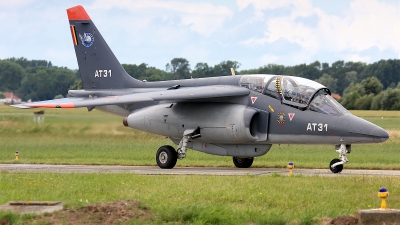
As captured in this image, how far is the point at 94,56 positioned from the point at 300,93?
871 centimetres

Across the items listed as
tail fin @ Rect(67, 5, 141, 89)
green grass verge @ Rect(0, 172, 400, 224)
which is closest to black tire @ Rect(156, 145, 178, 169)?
tail fin @ Rect(67, 5, 141, 89)

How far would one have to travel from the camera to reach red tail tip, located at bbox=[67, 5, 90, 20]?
83.6ft

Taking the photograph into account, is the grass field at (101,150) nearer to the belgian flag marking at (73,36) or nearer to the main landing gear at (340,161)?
the main landing gear at (340,161)

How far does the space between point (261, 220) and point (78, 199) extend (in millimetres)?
Answer: 3834

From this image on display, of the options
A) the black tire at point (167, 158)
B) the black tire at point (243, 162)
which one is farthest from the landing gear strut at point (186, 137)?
the black tire at point (243, 162)

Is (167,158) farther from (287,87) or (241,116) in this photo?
(287,87)

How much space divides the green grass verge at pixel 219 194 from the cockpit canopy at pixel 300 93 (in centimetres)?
345

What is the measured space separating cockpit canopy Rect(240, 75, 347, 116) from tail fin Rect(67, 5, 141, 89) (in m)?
6.20

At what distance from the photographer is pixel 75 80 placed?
66.0m

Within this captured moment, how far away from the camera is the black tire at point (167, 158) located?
870 inches

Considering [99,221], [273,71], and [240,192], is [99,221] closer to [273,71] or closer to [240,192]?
[240,192]

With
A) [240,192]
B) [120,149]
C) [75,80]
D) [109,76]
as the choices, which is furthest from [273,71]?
[240,192]

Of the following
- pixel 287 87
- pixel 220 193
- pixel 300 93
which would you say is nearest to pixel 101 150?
pixel 287 87

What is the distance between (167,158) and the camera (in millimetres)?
22141
